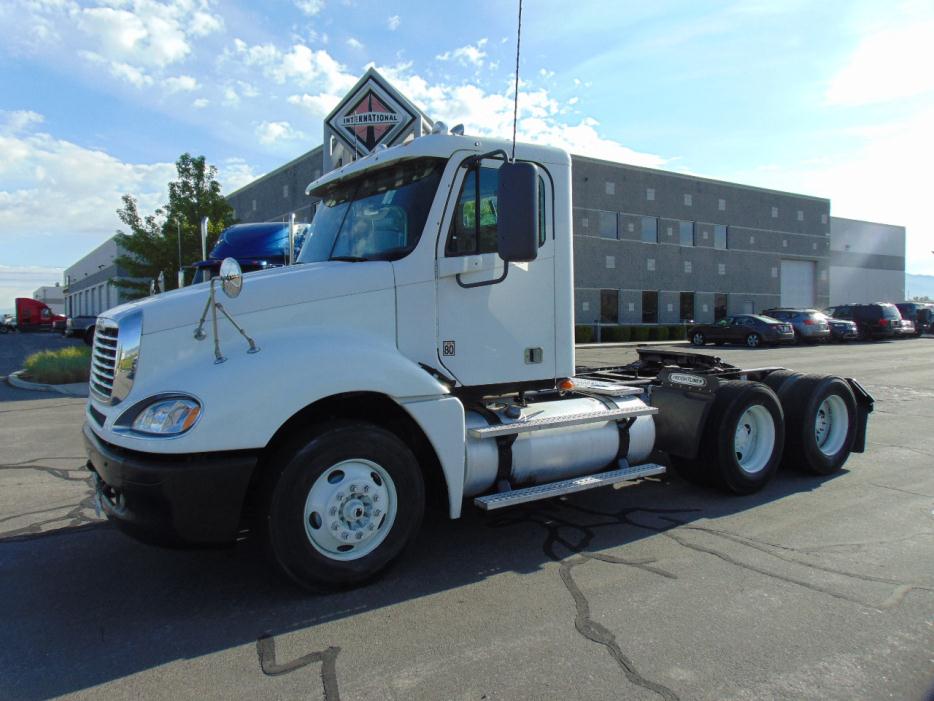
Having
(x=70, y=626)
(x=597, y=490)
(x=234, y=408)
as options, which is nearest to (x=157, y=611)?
(x=70, y=626)

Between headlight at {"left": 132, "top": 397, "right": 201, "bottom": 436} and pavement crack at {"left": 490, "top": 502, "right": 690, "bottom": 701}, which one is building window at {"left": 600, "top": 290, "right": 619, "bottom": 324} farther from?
headlight at {"left": 132, "top": 397, "right": 201, "bottom": 436}

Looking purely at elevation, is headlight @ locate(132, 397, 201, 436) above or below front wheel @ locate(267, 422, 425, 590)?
above

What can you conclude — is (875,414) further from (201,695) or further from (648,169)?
(648,169)

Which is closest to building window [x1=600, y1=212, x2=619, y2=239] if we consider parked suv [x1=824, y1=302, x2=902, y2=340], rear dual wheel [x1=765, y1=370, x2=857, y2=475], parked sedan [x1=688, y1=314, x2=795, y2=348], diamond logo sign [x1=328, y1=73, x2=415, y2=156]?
parked sedan [x1=688, y1=314, x2=795, y2=348]

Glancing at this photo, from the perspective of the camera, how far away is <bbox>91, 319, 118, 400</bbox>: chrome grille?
373cm

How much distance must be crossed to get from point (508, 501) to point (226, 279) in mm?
2198

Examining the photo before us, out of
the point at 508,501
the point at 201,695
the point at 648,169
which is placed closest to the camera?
the point at 201,695

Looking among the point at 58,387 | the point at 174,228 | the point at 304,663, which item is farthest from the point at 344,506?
the point at 174,228

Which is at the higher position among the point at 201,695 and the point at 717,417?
the point at 717,417

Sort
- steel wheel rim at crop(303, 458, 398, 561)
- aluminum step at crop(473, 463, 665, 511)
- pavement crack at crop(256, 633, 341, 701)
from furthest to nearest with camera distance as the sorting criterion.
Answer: aluminum step at crop(473, 463, 665, 511)
steel wheel rim at crop(303, 458, 398, 561)
pavement crack at crop(256, 633, 341, 701)

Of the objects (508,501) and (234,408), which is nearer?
(234,408)

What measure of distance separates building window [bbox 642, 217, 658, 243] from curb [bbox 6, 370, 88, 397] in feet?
95.2

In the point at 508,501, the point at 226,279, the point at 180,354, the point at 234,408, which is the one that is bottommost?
the point at 508,501

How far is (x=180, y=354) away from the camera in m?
3.57
